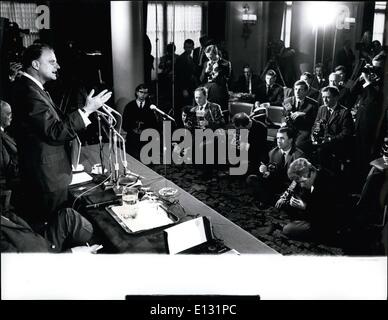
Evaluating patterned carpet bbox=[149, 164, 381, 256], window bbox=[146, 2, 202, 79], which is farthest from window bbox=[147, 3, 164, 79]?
patterned carpet bbox=[149, 164, 381, 256]

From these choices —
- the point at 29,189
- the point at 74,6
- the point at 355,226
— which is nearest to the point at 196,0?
the point at 74,6

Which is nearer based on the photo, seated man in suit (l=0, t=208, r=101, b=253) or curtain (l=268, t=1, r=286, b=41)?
seated man in suit (l=0, t=208, r=101, b=253)

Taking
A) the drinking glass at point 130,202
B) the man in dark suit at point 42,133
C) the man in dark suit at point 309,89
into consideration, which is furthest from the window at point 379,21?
the drinking glass at point 130,202

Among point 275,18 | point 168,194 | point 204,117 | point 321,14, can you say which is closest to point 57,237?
point 168,194

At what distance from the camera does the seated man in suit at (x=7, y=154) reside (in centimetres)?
216

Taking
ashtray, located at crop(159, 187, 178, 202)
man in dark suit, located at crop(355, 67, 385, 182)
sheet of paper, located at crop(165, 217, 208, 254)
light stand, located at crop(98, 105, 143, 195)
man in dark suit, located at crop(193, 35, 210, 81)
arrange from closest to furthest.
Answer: sheet of paper, located at crop(165, 217, 208, 254) → ashtray, located at crop(159, 187, 178, 202) → light stand, located at crop(98, 105, 143, 195) → man in dark suit, located at crop(355, 67, 385, 182) → man in dark suit, located at crop(193, 35, 210, 81)

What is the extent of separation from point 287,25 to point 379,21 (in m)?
0.53

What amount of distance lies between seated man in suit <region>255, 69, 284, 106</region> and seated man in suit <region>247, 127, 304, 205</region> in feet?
0.70

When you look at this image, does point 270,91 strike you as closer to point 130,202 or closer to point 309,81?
point 309,81

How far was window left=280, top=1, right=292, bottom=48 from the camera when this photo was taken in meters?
2.25

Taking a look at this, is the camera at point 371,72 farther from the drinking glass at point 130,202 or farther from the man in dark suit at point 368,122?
the drinking glass at point 130,202

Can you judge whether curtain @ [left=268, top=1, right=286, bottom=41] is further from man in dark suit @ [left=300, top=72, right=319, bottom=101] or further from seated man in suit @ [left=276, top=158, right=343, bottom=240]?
seated man in suit @ [left=276, top=158, right=343, bottom=240]

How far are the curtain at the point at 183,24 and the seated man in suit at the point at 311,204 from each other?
1.12 m
